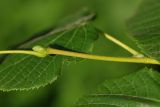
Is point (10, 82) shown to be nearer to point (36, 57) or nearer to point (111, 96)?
point (36, 57)

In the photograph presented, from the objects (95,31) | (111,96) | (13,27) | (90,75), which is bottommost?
(111,96)

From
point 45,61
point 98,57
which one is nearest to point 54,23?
point 45,61

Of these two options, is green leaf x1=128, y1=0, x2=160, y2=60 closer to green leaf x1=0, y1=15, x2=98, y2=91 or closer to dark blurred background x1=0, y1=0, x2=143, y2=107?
green leaf x1=0, y1=15, x2=98, y2=91

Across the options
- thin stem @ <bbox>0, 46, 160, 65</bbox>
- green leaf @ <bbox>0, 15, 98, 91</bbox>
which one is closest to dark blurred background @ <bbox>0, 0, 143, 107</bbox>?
green leaf @ <bbox>0, 15, 98, 91</bbox>

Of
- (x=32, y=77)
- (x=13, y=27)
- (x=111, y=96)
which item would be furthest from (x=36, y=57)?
(x=13, y=27)

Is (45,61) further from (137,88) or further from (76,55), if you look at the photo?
(137,88)

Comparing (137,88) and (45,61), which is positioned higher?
(45,61)
